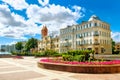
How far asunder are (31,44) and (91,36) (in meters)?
49.0

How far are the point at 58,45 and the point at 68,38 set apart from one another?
9.78 m

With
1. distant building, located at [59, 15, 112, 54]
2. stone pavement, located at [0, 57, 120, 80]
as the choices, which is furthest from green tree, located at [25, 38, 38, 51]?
stone pavement, located at [0, 57, 120, 80]

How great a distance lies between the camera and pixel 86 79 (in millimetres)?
11125

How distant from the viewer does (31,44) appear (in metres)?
101

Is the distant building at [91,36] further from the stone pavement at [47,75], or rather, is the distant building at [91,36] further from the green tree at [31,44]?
the stone pavement at [47,75]

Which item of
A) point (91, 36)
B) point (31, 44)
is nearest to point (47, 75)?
point (91, 36)

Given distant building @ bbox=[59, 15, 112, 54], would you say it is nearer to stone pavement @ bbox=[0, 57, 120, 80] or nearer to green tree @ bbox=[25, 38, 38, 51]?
green tree @ bbox=[25, 38, 38, 51]

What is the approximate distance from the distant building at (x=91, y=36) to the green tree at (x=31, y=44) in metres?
33.5

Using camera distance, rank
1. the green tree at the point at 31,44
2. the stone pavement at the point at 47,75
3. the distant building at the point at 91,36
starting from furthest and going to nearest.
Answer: the green tree at the point at 31,44 → the distant building at the point at 91,36 → the stone pavement at the point at 47,75

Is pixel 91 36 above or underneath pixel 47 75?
above

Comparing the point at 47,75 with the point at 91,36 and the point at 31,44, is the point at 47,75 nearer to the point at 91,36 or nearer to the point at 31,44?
the point at 91,36

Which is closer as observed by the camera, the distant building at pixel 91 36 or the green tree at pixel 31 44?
the distant building at pixel 91 36

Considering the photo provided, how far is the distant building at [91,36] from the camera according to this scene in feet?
197

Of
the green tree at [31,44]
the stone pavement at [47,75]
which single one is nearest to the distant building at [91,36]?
the green tree at [31,44]
